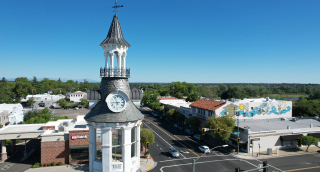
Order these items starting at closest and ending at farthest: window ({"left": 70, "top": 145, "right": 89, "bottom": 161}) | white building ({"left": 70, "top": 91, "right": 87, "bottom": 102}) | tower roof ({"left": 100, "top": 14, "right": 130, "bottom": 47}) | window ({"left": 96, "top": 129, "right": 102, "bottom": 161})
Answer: window ({"left": 96, "top": 129, "right": 102, "bottom": 161}), tower roof ({"left": 100, "top": 14, "right": 130, "bottom": 47}), window ({"left": 70, "top": 145, "right": 89, "bottom": 161}), white building ({"left": 70, "top": 91, "right": 87, "bottom": 102})

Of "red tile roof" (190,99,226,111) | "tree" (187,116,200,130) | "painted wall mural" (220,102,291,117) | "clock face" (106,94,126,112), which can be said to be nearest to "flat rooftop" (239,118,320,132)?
"painted wall mural" (220,102,291,117)

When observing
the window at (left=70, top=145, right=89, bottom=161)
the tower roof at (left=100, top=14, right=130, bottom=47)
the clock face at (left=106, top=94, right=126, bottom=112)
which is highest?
the tower roof at (left=100, top=14, right=130, bottom=47)

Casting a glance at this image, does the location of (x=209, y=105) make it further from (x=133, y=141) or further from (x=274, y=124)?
(x=133, y=141)

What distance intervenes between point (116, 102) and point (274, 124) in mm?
48972

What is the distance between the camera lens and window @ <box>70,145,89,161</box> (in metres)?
32.7

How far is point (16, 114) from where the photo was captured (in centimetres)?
6481

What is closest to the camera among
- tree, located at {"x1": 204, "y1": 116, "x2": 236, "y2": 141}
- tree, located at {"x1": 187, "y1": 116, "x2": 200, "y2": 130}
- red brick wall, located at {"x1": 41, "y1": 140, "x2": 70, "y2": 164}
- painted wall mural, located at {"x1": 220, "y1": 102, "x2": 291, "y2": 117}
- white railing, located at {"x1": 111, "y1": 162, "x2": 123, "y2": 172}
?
white railing, located at {"x1": 111, "y1": 162, "x2": 123, "y2": 172}

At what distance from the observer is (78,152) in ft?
108

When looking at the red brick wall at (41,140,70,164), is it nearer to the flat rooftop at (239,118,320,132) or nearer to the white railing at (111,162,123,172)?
the white railing at (111,162,123,172)

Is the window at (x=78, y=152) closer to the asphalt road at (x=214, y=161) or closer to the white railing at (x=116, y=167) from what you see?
the asphalt road at (x=214, y=161)

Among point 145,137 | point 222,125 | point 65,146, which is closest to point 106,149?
point 145,137

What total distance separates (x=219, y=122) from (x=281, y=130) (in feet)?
45.5

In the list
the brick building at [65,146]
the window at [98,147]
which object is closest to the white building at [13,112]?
the brick building at [65,146]

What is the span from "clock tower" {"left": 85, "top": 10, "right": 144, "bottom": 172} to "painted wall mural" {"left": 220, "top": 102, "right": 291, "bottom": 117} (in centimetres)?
4126
